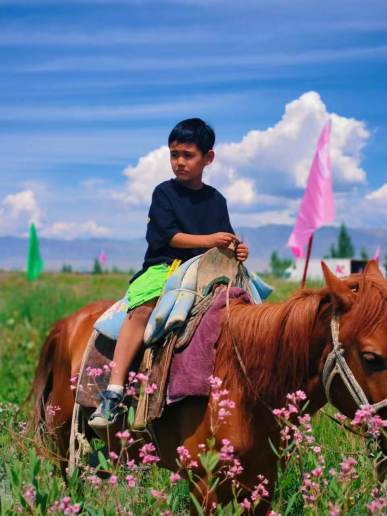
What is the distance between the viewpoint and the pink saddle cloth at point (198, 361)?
3.82 meters

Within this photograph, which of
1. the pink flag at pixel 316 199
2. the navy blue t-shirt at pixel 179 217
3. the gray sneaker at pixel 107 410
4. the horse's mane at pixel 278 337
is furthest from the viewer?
the pink flag at pixel 316 199

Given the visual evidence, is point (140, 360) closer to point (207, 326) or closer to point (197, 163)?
point (207, 326)

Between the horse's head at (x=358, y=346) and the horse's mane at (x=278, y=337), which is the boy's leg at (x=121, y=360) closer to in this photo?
the horse's mane at (x=278, y=337)

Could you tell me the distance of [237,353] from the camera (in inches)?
148

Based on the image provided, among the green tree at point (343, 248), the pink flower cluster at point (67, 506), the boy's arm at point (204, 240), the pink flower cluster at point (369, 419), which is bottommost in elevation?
the pink flower cluster at point (67, 506)

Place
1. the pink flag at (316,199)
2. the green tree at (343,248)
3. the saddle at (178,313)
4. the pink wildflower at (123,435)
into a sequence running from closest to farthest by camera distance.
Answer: the pink wildflower at (123,435) → the saddle at (178,313) → the pink flag at (316,199) → the green tree at (343,248)

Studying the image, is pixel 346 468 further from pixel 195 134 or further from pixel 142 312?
pixel 195 134

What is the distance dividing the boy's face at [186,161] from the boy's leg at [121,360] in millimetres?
759

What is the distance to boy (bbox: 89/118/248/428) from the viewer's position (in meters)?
4.25

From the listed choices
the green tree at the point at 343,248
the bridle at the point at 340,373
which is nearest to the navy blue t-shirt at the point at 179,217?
the bridle at the point at 340,373

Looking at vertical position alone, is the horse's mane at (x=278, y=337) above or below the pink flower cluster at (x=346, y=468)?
above

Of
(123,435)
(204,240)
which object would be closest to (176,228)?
(204,240)

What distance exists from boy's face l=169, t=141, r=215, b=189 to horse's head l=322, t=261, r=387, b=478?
53.2 inches

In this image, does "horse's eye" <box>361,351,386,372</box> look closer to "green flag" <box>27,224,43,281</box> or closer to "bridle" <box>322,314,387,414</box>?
"bridle" <box>322,314,387,414</box>
